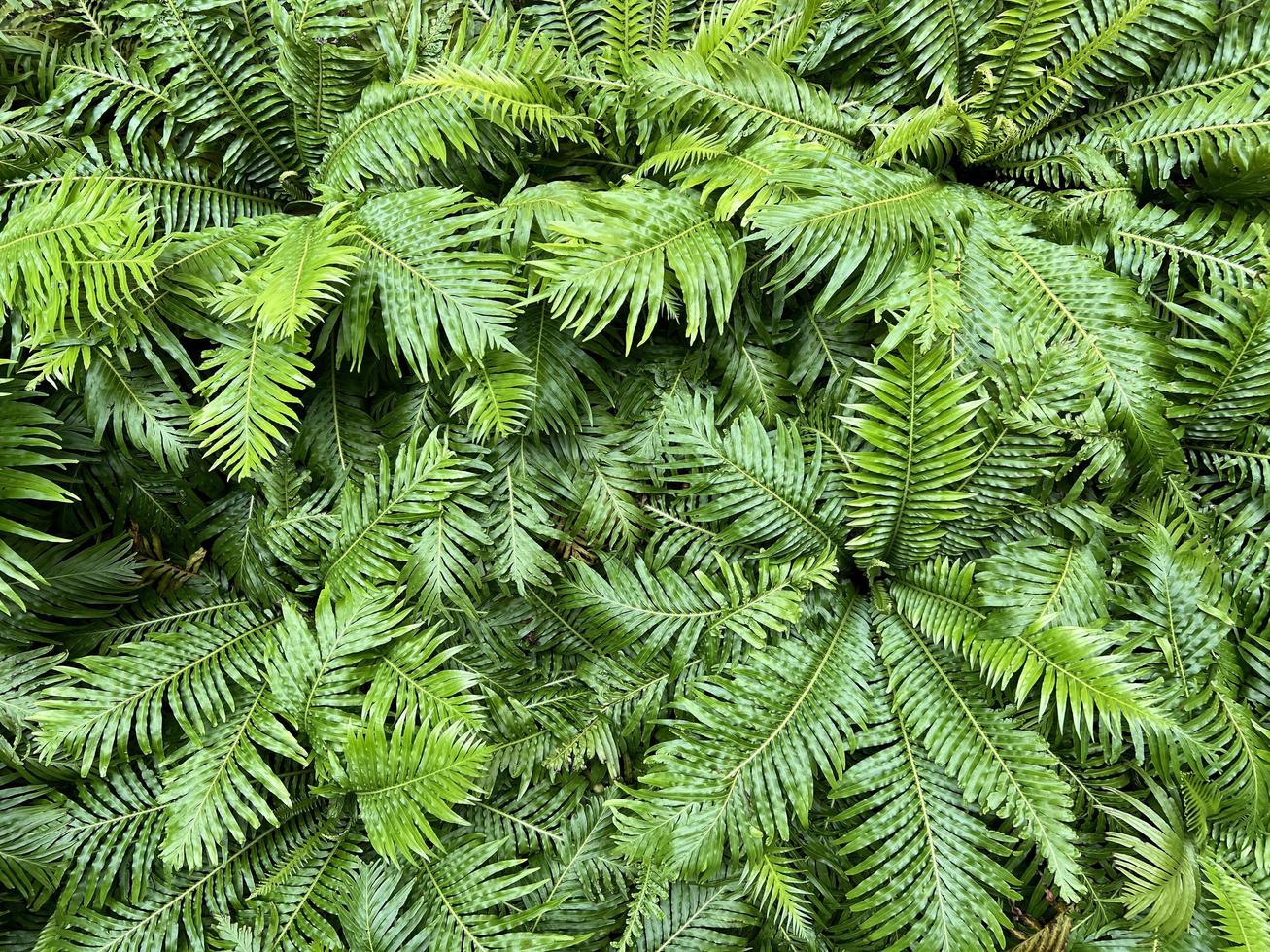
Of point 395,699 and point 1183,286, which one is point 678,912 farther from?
point 1183,286

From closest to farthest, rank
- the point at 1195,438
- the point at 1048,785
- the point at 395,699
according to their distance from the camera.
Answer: the point at 1048,785
the point at 395,699
the point at 1195,438

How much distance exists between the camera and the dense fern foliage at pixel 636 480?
185cm

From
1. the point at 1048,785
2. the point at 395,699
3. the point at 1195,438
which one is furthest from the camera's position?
the point at 1195,438

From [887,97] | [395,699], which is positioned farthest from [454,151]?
[395,699]

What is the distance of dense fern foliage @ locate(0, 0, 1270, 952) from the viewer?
185 cm

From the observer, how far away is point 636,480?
7.25 feet

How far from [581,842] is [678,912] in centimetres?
29

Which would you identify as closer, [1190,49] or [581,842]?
[581,842]

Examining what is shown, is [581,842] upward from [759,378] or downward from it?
downward

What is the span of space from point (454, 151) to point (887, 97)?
49.2 inches

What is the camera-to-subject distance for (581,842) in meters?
2.04

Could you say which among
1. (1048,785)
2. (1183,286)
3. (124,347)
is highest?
(1183,286)

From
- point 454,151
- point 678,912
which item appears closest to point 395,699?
point 678,912

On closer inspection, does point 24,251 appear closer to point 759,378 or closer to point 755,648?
point 759,378
